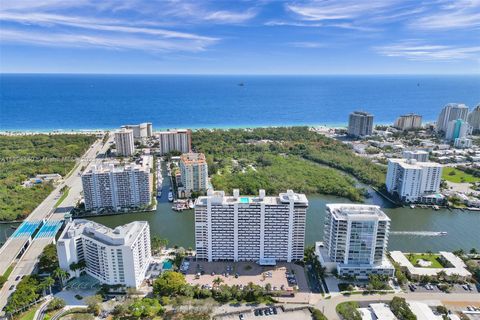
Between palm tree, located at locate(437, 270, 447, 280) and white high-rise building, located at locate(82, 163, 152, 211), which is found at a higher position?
white high-rise building, located at locate(82, 163, 152, 211)

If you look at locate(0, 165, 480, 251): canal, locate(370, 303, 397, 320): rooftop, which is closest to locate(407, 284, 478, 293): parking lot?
locate(370, 303, 397, 320): rooftop

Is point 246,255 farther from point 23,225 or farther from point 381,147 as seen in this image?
point 381,147

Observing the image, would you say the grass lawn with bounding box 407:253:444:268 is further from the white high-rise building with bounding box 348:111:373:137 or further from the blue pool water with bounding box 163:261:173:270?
the white high-rise building with bounding box 348:111:373:137

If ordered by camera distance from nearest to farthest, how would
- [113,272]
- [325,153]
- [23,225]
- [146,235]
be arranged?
1. [113,272]
2. [146,235]
3. [23,225]
4. [325,153]

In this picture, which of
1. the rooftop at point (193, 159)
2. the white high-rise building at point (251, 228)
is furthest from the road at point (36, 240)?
the white high-rise building at point (251, 228)

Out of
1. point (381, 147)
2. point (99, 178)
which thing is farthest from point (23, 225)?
point (381, 147)

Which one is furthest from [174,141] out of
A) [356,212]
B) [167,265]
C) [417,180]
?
[356,212]
